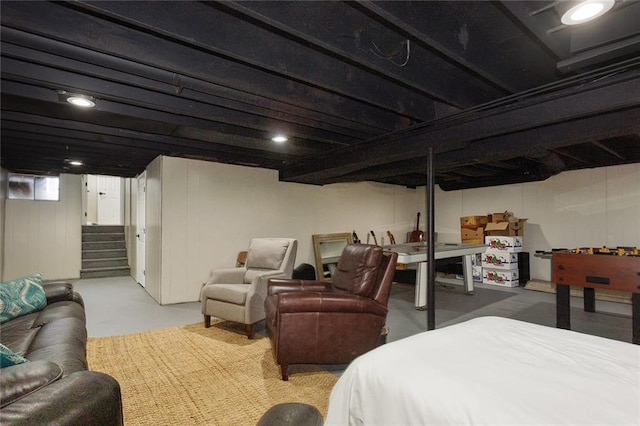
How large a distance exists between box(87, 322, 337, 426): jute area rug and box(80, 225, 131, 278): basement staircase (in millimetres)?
4458

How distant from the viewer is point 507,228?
19.5 ft

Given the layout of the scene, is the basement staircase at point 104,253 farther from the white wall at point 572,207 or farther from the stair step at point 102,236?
the white wall at point 572,207

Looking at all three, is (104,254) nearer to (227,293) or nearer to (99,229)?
(99,229)

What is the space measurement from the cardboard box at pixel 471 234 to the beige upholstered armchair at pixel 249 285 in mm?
4468

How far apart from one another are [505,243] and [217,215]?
5.33m

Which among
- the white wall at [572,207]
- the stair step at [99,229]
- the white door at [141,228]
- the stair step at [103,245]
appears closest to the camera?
the white wall at [572,207]

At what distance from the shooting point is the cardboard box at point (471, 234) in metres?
6.48

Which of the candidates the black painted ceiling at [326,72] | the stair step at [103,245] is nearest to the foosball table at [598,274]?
the black painted ceiling at [326,72]

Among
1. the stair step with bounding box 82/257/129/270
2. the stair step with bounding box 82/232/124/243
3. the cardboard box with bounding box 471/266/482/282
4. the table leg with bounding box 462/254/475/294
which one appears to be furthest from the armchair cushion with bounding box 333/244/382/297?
the stair step with bounding box 82/232/124/243

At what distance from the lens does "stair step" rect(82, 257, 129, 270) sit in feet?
22.6

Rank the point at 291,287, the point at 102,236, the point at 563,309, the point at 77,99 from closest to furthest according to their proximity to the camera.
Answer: the point at 77,99 → the point at 291,287 → the point at 563,309 → the point at 102,236

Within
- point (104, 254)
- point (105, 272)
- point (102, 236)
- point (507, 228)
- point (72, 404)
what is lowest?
point (105, 272)

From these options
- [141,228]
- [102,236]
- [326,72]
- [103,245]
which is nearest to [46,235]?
[103,245]

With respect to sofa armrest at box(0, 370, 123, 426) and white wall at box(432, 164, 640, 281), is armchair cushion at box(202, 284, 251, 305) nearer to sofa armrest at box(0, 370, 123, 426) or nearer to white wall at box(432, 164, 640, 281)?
sofa armrest at box(0, 370, 123, 426)
